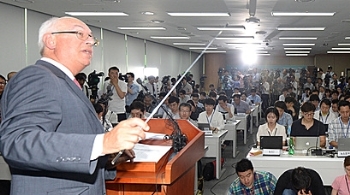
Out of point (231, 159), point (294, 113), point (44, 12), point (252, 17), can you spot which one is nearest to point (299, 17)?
point (252, 17)

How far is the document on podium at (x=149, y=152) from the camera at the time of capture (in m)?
1.58

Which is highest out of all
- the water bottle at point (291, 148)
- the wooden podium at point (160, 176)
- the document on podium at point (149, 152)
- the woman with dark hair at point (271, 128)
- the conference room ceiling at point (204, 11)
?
the conference room ceiling at point (204, 11)

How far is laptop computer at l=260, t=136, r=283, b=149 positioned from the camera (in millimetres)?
4695

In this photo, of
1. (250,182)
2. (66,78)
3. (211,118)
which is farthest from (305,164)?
(66,78)

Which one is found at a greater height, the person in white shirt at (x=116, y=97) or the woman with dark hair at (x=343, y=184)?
the person in white shirt at (x=116, y=97)

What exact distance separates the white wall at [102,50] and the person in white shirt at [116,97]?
549mm

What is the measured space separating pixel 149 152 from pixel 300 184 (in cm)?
211

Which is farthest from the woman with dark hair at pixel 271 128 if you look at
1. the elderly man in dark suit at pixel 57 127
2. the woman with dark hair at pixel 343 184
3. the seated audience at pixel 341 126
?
the elderly man in dark suit at pixel 57 127

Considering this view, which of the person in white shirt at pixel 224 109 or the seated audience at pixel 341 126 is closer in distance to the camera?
the seated audience at pixel 341 126

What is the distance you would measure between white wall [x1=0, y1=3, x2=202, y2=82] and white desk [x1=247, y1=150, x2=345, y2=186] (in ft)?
8.51

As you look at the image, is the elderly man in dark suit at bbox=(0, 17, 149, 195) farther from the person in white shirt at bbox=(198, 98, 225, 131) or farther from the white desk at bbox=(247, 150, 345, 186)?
the person in white shirt at bbox=(198, 98, 225, 131)

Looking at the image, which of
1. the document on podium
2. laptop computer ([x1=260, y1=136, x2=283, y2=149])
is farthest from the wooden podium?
laptop computer ([x1=260, y1=136, x2=283, y2=149])

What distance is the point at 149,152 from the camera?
5.58 ft

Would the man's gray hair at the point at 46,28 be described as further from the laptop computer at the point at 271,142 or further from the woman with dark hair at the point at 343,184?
the laptop computer at the point at 271,142
